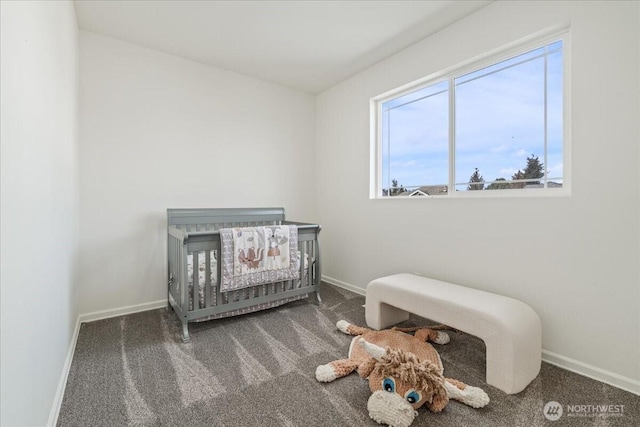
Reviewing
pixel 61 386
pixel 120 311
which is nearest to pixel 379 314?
pixel 61 386

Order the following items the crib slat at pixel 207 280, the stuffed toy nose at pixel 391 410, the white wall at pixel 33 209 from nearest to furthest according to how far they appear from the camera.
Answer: the white wall at pixel 33 209, the stuffed toy nose at pixel 391 410, the crib slat at pixel 207 280

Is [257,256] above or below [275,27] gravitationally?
below

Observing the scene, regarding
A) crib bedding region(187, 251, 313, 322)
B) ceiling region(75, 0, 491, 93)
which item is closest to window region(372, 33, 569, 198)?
ceiling region(75, 0, 491, 93)

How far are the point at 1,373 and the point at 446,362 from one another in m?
1.94

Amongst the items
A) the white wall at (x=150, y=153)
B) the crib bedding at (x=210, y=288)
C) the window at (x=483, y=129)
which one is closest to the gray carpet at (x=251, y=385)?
the crib bedding at (x=210, y=288)

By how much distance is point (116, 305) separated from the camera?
2525 millimetres

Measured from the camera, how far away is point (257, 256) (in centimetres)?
236

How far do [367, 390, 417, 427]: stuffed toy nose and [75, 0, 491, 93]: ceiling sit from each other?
2432 millimetres

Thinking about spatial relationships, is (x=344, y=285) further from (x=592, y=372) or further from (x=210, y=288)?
(x=592, y=372)

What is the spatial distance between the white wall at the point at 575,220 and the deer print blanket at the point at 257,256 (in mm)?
1086

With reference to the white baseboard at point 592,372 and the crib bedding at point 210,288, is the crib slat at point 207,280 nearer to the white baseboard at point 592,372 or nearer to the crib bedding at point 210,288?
the crib bedding at point 210,288

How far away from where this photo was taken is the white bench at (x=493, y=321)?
147cm

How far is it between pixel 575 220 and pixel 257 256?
6.93ft

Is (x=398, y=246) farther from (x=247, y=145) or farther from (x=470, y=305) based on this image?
(x=247, y=145)
